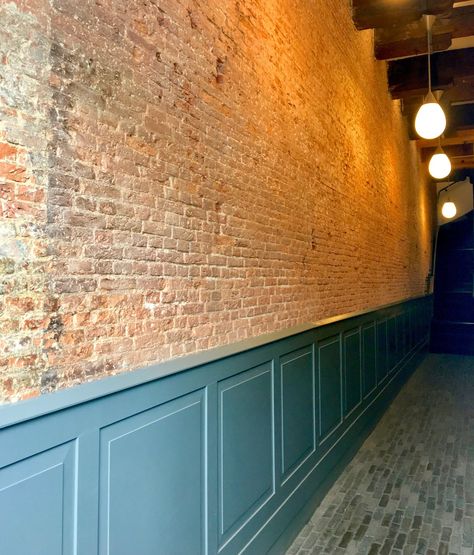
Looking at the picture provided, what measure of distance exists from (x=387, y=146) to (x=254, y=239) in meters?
4.81

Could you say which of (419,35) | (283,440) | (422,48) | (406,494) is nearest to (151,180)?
(283,440)

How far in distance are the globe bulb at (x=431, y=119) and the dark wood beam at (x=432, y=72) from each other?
209cm

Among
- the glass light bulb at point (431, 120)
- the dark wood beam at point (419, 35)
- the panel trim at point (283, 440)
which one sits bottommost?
the panel trim at point (283, 440)

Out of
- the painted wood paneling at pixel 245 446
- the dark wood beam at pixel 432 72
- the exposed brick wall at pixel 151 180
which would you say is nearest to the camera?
the exposed brick wall at pixel 151 180

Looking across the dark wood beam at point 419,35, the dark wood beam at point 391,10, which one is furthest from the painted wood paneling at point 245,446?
the dark wood beam at point 419,35

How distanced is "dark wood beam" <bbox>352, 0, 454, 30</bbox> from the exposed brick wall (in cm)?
133

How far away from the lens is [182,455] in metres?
1.87

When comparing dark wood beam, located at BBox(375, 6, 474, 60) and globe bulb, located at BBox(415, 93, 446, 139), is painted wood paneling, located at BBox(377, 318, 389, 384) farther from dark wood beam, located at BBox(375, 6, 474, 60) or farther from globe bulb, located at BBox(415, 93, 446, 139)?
dark wood beam, located at BBox(375, 6, 474, 60)

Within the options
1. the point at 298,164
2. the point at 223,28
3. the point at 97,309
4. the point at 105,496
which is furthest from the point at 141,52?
the point at 298,164

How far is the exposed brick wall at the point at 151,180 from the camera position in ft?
4.31

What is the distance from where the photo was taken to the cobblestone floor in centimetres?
271

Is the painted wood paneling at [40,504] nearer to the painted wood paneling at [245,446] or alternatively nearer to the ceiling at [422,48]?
the painted wood paneling at [245,446]

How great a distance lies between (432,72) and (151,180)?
6.06 meters

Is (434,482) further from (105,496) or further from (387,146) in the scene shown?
(387,146)
